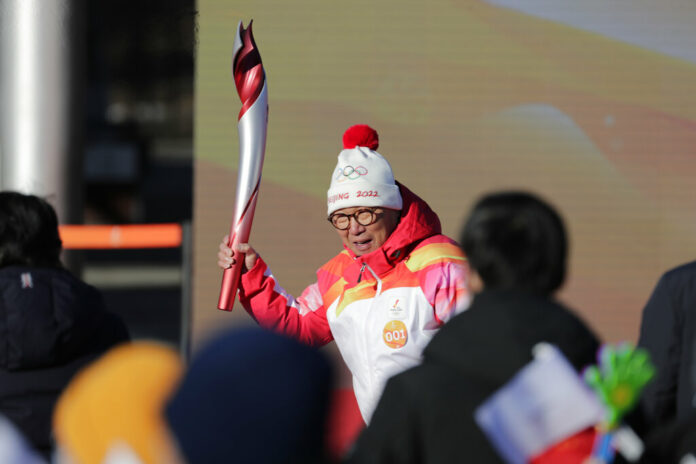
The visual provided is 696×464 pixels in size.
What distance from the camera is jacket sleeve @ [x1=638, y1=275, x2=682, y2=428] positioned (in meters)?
3.03

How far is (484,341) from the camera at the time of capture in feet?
5.56

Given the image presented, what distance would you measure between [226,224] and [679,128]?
2988 millimetres

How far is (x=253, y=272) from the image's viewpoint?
341 centimetres

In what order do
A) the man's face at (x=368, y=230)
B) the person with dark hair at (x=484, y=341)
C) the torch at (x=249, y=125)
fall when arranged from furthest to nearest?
the torch at (x=249, y=125)
the man's face at (x=368, y=230)
the person with dark hair at (x=484, y=341)

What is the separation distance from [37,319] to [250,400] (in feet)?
4.74

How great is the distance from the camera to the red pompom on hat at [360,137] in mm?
3461

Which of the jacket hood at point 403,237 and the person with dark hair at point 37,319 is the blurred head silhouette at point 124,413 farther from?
the jacket hood at point 403,237

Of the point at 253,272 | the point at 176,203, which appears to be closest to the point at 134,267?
the point at 176,203

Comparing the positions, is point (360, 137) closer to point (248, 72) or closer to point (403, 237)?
point (403, 237)

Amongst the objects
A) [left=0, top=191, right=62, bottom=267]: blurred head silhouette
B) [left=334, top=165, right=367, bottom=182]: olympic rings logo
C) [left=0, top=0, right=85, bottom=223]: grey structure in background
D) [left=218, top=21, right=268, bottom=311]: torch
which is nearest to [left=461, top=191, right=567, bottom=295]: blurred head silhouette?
[left=0, top=191, right=62, bottom=267]: blurred head silhouette

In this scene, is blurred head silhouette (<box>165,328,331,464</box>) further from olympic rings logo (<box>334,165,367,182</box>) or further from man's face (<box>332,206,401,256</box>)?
olympic rings logo (<box>334,165,367,182</box>)

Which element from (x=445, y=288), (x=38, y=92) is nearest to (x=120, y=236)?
(x=38, y=92)

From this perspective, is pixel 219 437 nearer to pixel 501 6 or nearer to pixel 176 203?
pixel 501 6

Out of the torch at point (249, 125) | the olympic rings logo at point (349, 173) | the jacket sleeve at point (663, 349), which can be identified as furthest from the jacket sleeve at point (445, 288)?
the torch at point (249, 125)
